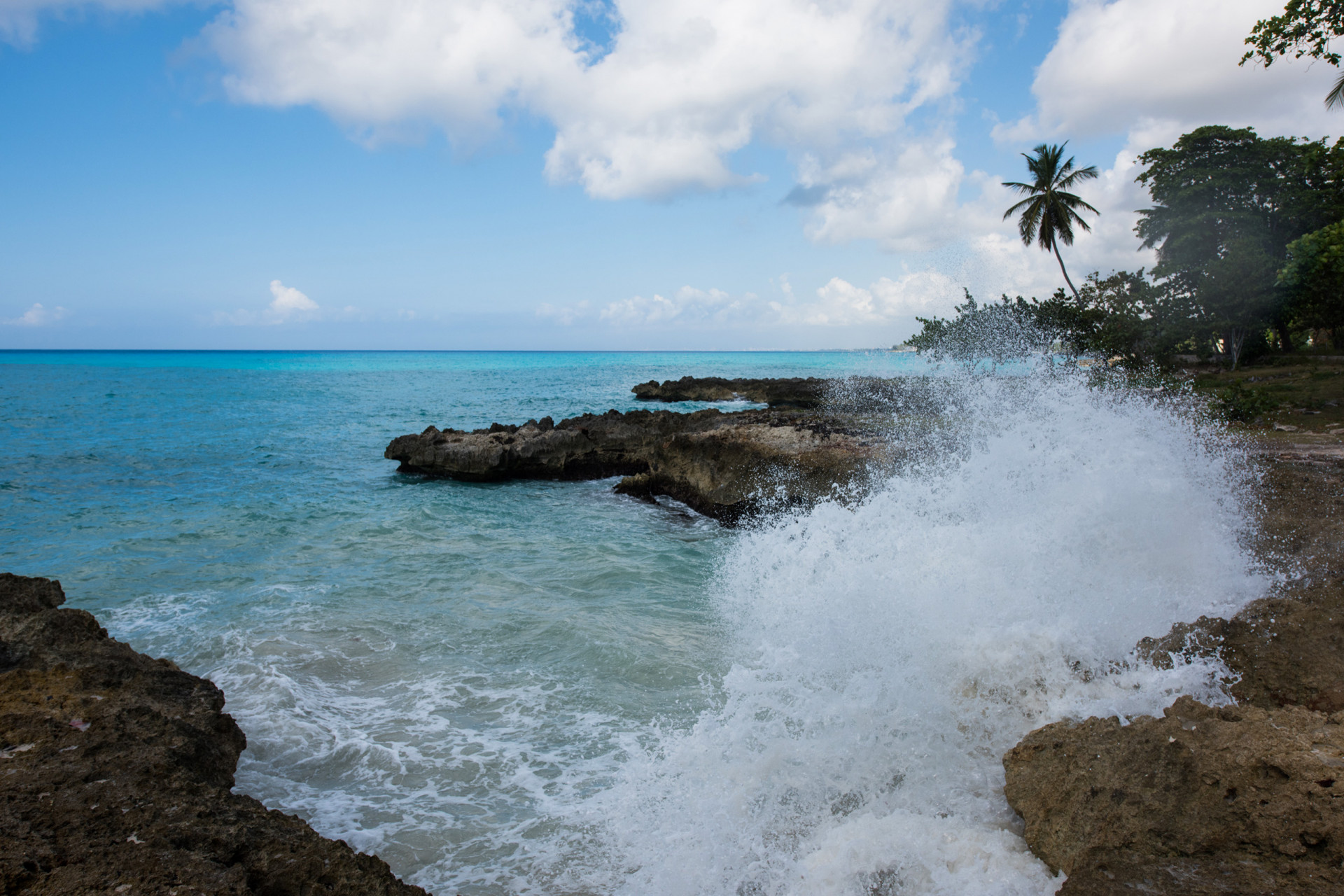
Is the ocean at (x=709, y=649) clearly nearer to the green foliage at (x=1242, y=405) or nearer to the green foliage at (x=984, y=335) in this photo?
the green foliage at (x=1242, y=405)

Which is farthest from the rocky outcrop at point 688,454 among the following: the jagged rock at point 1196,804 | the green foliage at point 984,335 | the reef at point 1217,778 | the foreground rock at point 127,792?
the green foliage at point 984,335

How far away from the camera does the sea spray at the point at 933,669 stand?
3.46 m

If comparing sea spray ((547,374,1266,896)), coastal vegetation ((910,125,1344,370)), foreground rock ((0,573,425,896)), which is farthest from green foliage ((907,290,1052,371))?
foreground rock ((0,573,425,896))

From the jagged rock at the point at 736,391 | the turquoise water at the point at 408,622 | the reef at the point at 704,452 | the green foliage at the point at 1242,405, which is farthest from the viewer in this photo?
the jagged rock at the point at 736,391

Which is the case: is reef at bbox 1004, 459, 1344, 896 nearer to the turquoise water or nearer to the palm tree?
the turquoise water

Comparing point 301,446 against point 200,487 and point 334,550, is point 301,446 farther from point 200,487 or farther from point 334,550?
point 334,550

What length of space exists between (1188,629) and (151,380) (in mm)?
78957

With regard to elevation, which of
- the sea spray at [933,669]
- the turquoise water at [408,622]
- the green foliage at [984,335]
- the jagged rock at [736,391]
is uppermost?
the green foliage at [984,335]

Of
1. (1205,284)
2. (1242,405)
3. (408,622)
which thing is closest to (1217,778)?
(408,622)

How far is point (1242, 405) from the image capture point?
14109 millimetres

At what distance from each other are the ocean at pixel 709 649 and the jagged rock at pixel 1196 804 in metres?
0.36

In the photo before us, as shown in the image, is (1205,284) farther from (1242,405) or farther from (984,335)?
(1242,405)

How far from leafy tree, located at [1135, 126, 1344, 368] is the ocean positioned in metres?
18.2

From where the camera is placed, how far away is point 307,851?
2.87 m
